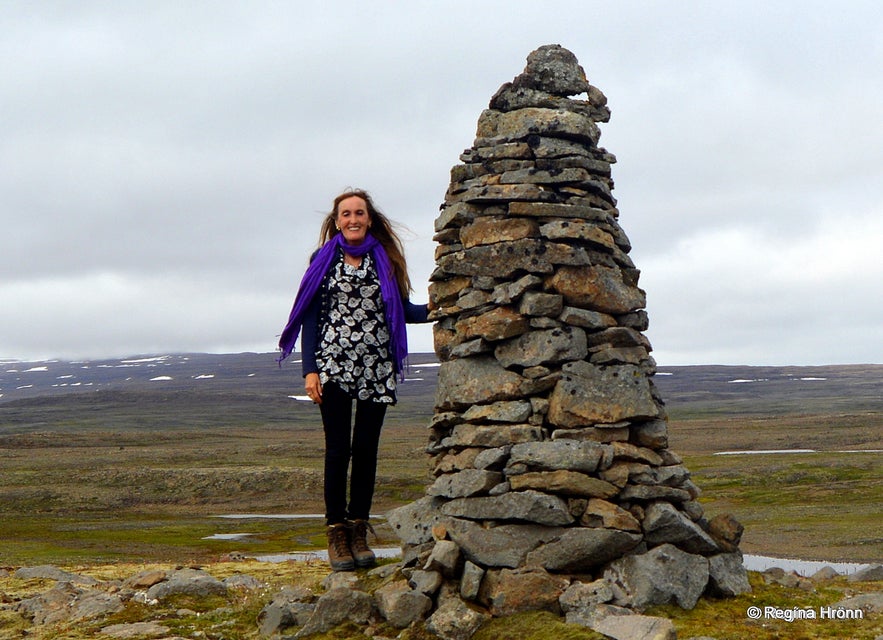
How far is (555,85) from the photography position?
11.2 metres

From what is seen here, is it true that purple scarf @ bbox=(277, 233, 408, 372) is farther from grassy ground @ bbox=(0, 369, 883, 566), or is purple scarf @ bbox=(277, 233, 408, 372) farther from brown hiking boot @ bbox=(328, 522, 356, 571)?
grassy ground @ bbox=(0, 369, 883, 566)

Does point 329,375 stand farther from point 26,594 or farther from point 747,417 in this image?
point 747,417

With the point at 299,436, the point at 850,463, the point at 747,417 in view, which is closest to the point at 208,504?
the point at 850,463

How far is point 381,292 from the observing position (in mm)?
10492

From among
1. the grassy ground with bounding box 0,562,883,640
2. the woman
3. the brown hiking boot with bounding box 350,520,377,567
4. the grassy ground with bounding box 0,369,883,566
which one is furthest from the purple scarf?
the grassy ground with bounding box 0,369,883,566

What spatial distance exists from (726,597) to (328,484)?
4.47 meters

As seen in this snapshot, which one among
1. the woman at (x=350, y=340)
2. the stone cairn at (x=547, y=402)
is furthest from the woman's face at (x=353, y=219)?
the stone cairn at (x=547, y=402)

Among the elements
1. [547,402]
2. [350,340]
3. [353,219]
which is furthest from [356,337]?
[547,402]

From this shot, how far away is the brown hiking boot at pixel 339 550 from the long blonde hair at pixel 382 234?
2839mm

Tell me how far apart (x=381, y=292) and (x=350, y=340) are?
0.66 m

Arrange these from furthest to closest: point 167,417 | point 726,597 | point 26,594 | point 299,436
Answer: point 167,417 < point 299,436 < point 26,594 < point 726,597

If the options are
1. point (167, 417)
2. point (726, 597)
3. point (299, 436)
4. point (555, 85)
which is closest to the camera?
point (726, 597)

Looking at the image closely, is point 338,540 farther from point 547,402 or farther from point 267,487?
point 267,487

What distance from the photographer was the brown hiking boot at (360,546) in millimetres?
10883
